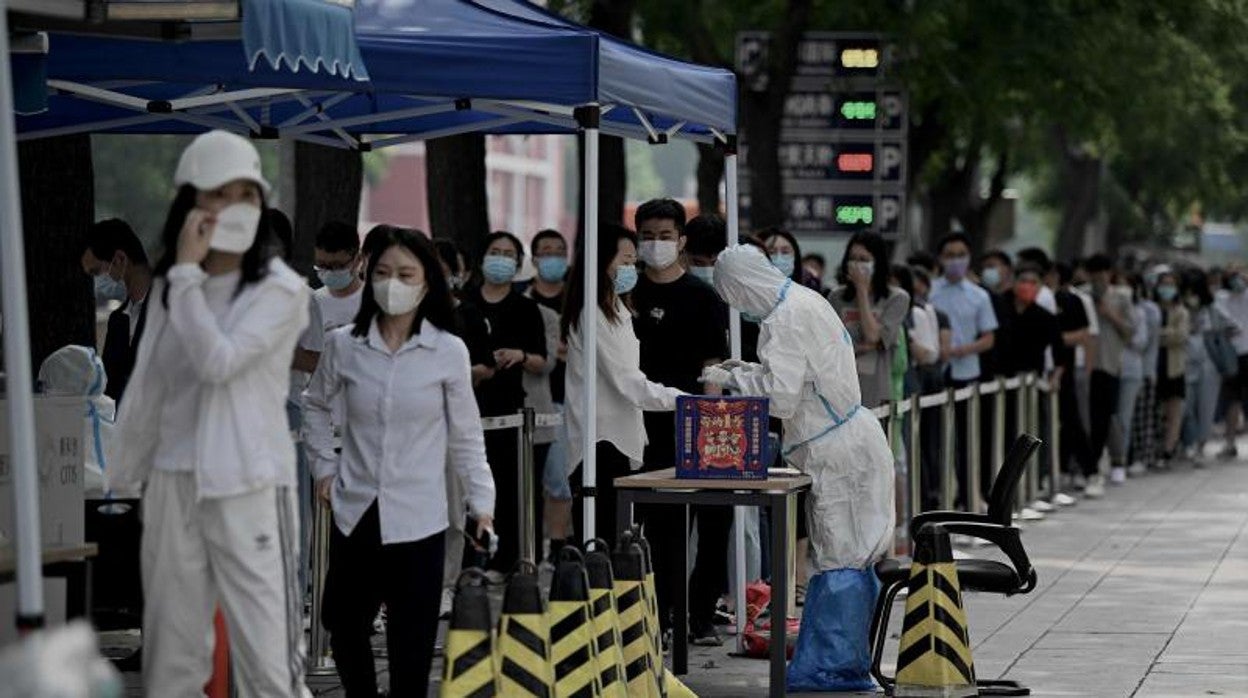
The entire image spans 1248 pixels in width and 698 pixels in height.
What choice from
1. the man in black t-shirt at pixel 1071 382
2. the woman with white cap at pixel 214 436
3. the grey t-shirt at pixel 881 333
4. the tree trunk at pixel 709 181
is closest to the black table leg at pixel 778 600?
the woman with white cap at pixel 214 436

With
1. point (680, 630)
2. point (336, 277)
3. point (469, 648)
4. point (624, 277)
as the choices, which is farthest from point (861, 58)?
point (469, 648)

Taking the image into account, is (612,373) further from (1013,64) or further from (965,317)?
(1013,64)

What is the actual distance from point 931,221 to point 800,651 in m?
29.7

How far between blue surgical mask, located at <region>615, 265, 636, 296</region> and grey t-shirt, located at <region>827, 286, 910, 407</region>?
188 inches

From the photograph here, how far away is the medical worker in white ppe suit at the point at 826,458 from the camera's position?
12125 mm

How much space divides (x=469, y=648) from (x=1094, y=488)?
16908 millimetres

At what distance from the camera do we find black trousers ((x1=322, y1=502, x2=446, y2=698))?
9.91m

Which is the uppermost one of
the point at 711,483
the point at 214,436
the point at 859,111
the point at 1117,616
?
the point at 859,111

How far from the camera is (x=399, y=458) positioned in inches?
388

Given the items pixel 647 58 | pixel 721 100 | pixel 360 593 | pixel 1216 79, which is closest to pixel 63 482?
pixel 360 593

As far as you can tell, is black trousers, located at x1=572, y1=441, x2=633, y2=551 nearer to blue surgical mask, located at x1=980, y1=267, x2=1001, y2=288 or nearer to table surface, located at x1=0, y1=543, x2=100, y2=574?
table surface, located at x1=0, y1=543, x2=100, y2=574

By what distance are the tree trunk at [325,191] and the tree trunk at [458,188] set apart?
204 centimetres

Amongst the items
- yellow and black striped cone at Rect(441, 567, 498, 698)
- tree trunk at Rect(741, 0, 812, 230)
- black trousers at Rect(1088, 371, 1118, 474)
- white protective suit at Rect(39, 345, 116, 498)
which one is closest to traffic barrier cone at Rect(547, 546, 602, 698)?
yellow and black striped cone at Rect(441, 567, 498, 698)

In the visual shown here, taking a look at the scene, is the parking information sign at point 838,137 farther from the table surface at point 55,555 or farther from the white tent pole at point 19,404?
the white tent pole at point 19,404
